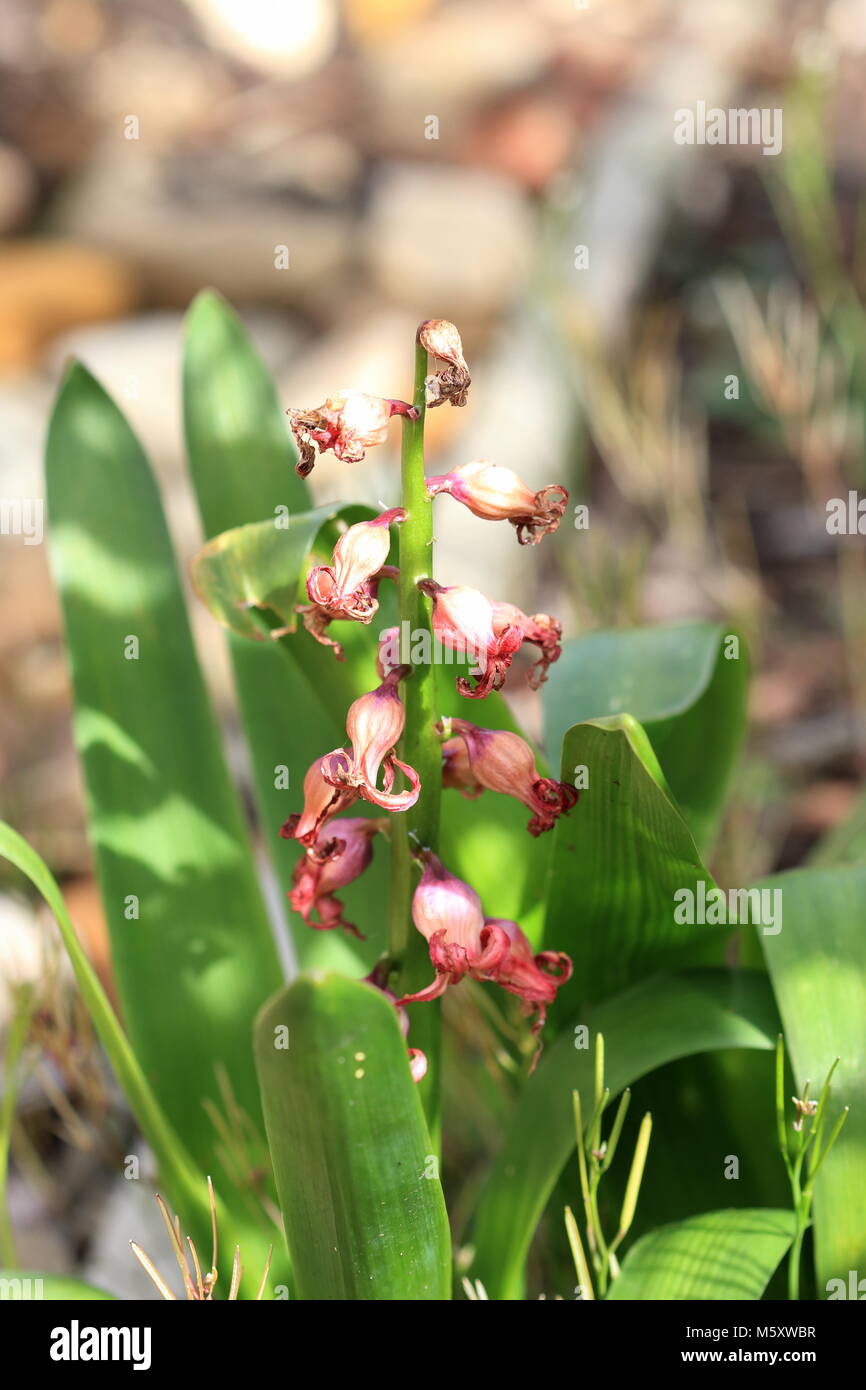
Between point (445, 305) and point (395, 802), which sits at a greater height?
point (445, 305)

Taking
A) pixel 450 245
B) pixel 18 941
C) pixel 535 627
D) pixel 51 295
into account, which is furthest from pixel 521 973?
pixel 51 295

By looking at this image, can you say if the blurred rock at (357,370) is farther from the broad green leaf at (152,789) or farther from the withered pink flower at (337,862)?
the withered pink flower at (337,862)

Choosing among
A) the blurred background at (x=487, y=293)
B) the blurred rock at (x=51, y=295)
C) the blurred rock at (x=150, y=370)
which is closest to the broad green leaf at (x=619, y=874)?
the blurred background at (x=487, y=293)

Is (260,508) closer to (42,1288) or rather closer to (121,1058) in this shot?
(121,1058)

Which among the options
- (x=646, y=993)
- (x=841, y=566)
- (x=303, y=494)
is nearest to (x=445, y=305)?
(x=841, y=566)

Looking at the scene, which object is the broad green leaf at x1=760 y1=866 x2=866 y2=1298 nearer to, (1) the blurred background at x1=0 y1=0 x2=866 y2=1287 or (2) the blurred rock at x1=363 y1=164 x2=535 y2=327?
(1) the blurred background at x1=0 y1=0 x2=866 y2=1287
